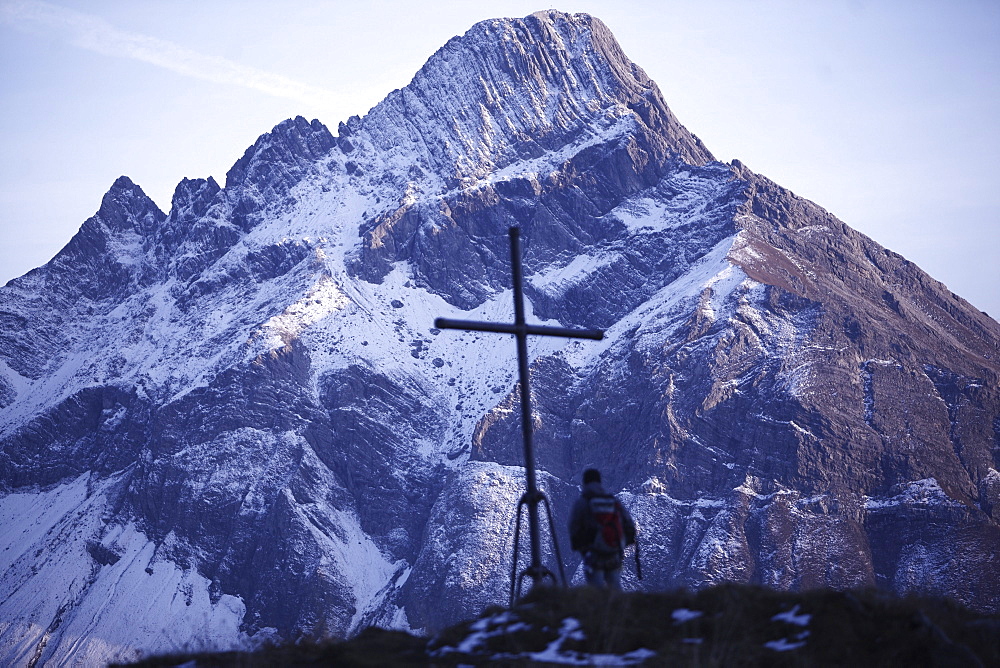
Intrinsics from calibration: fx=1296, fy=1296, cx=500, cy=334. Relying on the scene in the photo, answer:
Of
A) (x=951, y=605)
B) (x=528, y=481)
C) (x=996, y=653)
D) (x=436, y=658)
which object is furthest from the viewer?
(x=528, y=481)

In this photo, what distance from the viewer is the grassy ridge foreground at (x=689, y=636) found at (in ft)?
58.9

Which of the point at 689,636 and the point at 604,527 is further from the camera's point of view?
the point at 604,527

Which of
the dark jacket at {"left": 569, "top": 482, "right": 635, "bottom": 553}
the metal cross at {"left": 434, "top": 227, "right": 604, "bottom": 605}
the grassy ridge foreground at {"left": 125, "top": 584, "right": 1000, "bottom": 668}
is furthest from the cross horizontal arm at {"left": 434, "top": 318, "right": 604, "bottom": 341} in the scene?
the grassy ridge foreground at {"left": 125, "top": 584, "right": 1000, "bottom": 668}

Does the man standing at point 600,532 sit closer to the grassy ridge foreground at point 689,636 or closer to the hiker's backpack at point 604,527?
the hiker's backpack at point 604,527

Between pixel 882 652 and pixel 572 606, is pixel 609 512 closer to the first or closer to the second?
pixel 572 606

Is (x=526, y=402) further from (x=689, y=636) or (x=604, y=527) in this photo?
(x=689, y=636)

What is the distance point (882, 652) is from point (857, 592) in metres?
2.07

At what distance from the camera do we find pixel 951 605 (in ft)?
68.2

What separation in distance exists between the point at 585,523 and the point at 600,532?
12.5 inches

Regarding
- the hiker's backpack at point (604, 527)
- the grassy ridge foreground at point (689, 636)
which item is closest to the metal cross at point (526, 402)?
the hiker's backpack at point (604, 527)

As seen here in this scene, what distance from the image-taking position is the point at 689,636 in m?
19.2

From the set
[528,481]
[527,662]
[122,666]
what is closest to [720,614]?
[527,662]

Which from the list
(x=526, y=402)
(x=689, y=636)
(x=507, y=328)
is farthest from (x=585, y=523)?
(x=689, y=636)

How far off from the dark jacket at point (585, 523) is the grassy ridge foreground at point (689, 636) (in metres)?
2.42
